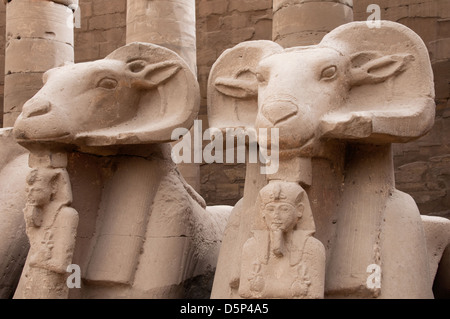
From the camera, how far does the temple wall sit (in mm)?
10688

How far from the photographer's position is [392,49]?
150 inches

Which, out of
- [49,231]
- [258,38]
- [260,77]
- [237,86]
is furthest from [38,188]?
[258,38]

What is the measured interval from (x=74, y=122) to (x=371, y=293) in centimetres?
169

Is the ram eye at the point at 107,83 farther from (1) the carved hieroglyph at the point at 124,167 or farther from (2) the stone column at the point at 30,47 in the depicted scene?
(2) the stone column at the point at 30,47

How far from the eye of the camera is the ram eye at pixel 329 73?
3.68m

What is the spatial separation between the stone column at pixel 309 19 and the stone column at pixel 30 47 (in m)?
2.97

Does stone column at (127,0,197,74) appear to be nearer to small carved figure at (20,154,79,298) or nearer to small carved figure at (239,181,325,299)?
small carved figure at (20,154,79,298)

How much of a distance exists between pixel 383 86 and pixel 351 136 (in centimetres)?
40

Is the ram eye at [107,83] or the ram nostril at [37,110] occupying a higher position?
the ram eye at [107,83]

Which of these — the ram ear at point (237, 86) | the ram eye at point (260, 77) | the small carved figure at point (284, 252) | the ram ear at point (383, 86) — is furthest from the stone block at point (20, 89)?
the small carved figure at point (284, 252)

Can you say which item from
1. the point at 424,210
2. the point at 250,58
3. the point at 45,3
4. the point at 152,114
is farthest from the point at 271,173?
the point at 424,210

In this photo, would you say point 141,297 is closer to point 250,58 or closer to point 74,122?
point 74,122

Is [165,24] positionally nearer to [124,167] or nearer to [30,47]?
[30,47]

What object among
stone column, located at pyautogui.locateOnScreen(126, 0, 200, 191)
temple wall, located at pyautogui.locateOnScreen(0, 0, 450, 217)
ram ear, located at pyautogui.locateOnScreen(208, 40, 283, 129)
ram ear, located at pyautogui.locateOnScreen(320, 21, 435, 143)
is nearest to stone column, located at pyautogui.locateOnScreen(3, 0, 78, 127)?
stone column, located at pyautogui.locateOnScreen(126, 0, 200, 191)
